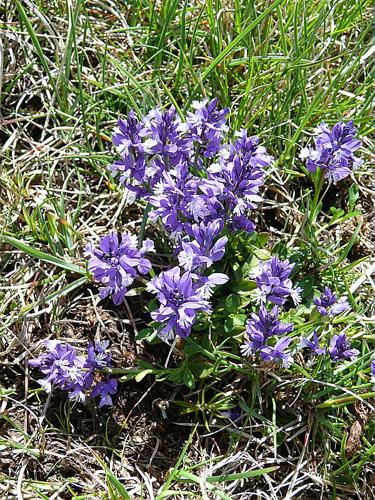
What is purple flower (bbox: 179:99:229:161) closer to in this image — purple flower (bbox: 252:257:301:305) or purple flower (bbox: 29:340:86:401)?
purple flower (bbox: 252:257:301:305)

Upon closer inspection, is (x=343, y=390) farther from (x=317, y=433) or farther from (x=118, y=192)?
(x=118, y=192)

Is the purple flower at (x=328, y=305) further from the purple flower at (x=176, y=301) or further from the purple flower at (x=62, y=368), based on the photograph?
the purple flower at (x=62, y=368)

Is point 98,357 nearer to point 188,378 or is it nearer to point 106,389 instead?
point 106,389

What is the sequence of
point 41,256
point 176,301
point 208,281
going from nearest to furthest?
1. point 176,301
2. point 208,281
3. point 41,256

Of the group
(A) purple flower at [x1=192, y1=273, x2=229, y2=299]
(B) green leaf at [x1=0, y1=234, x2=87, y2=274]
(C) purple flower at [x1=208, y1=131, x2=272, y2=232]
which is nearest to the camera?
(A) purple flower at [x1=192, y1=273, x2=229, y2=299]

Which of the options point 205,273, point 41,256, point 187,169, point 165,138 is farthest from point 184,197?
point 41,256

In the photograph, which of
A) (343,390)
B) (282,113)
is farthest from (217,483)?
(282,113)

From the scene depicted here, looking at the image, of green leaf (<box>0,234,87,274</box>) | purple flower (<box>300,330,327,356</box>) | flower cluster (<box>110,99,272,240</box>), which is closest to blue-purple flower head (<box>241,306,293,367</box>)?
purple flower (<box>300,330,327,356</box>)

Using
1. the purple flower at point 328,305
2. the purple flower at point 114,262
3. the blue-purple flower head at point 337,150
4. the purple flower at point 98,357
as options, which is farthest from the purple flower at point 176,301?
the blue-purple flower head at point 337,150
